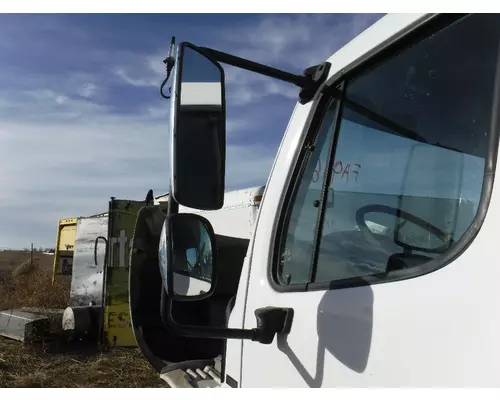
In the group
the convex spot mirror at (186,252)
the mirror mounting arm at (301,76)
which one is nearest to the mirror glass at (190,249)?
the convex spot mirror at (186,252)

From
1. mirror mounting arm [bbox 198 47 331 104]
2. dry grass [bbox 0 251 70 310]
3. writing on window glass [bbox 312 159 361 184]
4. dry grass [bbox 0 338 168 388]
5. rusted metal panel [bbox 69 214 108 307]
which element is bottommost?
dry grass [bbox 0 338 168 388]

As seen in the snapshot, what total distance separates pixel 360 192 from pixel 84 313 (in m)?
7.50

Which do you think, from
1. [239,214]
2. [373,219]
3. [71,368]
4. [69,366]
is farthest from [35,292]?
[373,219]

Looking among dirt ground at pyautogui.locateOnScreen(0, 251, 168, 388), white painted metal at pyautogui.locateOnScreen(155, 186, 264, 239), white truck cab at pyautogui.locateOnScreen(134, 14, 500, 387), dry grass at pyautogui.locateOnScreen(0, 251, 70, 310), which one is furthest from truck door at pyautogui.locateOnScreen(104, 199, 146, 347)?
white truck cab at pyautogui.locateOnScreen(134, 14, 500, 387)

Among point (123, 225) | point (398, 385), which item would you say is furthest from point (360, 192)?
point (123, 225)

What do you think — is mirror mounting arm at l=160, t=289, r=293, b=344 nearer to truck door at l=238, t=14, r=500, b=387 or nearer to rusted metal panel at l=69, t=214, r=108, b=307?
truck door at l=238, t=14, r=500, b=387

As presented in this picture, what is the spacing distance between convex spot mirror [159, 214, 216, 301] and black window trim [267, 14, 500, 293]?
0.74ft

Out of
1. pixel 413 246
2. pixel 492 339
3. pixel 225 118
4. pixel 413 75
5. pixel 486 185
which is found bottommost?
pixel 492 339

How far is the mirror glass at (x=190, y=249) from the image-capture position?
5.04 feet

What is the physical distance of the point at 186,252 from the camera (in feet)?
5.25

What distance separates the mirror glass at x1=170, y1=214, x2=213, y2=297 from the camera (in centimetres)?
Result: 154

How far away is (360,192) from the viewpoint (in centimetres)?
154

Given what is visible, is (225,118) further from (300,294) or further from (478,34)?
(478,34)

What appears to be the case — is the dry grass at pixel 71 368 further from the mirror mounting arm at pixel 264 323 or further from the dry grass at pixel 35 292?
the mirror mounting arm at pixel 264 323
